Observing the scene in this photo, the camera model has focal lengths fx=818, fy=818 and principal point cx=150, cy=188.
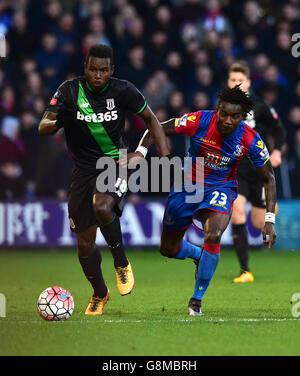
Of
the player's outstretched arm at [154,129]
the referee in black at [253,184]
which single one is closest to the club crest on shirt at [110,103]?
the player's outstretched arm at [154,129]

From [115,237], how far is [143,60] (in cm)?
793

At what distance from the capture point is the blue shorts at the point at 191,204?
289 inches

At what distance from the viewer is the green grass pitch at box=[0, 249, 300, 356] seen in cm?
565

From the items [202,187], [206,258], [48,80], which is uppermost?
[48,80]

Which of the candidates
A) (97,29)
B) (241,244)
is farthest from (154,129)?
(97,29)

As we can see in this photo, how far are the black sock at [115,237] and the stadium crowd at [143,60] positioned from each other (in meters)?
5.53

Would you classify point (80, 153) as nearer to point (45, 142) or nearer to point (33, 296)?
point (33, 296)

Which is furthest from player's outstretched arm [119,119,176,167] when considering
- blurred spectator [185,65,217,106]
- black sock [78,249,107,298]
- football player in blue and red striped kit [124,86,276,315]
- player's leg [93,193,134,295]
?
blurred spectator [185,65,217,106]

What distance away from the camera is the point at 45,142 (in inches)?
536

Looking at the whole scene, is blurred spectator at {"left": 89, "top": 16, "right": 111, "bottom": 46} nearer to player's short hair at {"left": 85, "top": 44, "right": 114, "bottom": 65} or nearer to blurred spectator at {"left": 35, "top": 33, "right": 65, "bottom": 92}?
blurred spectator at {"left": 35, "top": 33, "right": 65, "bottom": 92}

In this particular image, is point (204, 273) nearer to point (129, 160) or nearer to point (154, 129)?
point (129, 160)
